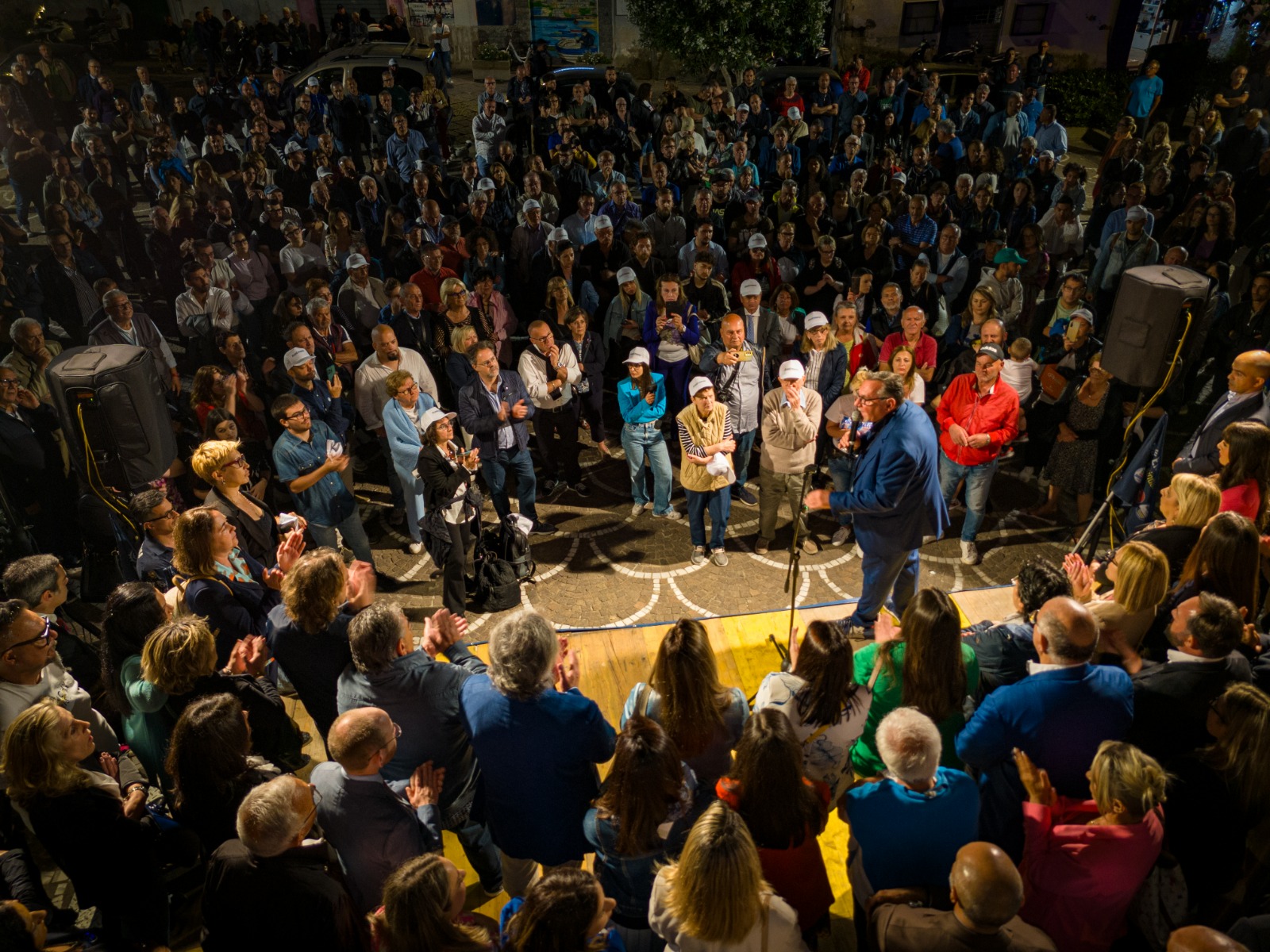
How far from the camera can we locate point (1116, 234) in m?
8.87

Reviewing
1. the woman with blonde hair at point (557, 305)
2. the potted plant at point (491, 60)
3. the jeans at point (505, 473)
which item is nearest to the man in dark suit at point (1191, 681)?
the jeans at point (505, 473)

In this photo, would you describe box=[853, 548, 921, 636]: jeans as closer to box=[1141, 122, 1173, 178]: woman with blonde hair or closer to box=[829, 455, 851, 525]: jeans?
box=[829, 455, 851, 525]: jeans

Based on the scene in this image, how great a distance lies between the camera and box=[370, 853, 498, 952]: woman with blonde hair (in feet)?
8.09

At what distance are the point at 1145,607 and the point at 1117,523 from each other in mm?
2756

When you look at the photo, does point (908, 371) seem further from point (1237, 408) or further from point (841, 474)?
point (1237, 408)

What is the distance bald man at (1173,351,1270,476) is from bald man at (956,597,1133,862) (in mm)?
2960

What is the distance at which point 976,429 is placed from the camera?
20.4 feet

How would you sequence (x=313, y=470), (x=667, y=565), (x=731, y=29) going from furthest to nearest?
1. (x=731, y=29)
2. (x=667, y=565)
3. (x=313, y=470)

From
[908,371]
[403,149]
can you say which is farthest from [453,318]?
[403,149]

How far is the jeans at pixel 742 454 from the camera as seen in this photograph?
277 inches

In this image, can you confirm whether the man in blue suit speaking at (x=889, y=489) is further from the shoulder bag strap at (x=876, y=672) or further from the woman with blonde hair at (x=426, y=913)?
the woman with blonde hair at (x=426, y=913)

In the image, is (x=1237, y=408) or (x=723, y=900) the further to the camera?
(x=1237, y=408)

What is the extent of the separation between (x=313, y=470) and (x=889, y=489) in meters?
3.82

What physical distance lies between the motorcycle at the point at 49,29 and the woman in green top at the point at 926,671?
25777 millimetres
